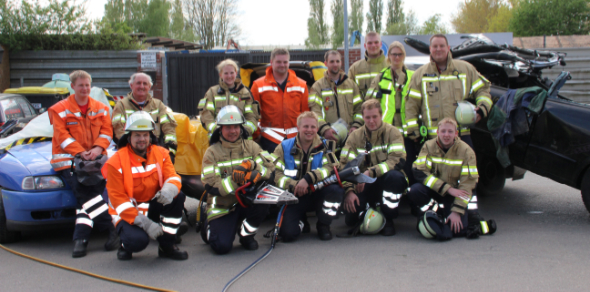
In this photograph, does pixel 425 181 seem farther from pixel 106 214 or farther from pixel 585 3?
pixel 585 3

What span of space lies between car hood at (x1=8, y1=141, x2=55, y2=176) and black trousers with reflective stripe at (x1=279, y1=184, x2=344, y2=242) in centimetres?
242

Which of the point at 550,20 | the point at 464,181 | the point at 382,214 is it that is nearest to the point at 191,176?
Result: the point at 382,214

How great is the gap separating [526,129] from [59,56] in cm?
1644

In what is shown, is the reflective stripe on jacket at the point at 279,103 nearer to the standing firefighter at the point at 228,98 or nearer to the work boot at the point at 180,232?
the standing firefighter at the point at 228,98

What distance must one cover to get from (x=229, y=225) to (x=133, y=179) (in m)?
1.00

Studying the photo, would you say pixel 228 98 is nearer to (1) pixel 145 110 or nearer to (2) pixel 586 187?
(1) pixel 145 110

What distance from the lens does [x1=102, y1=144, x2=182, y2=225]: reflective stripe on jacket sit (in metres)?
4.26

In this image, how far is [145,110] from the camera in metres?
5.51

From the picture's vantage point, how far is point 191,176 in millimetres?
5848

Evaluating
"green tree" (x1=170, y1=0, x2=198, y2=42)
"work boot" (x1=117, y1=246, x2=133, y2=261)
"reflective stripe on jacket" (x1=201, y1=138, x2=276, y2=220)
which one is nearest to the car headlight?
"work boot" (x1=117, y1=246, x2=133, y2=261)

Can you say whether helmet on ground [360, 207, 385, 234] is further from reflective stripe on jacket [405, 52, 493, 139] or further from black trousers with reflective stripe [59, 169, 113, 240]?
black trousers with reflective stripe [59, 169, 113, 240]

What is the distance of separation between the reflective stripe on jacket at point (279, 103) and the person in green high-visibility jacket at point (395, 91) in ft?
2.92

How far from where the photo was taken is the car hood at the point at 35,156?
4.91 metres

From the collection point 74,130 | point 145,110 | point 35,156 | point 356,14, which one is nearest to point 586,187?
point 145,110
